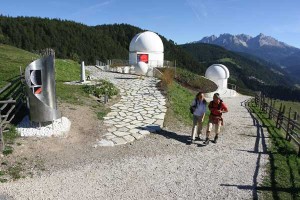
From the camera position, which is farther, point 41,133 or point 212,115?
point 212,115

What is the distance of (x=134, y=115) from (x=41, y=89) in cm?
421

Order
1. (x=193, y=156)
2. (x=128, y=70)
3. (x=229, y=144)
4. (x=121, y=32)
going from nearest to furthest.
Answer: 1. (x=193, y=156)
2. (x=229, y=144)
3. (x=128, y=70)
4. (x=121, y=32)

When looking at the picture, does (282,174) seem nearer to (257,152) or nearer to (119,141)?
(257,152)

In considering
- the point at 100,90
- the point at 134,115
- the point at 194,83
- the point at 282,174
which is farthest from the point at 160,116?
the point at 194,83

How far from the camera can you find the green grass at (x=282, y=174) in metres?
6.86

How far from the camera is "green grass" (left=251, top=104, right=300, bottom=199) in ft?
22.5

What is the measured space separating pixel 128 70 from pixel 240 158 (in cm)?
2024

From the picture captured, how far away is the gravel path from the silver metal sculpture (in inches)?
84.1

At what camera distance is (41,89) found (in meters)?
9.48

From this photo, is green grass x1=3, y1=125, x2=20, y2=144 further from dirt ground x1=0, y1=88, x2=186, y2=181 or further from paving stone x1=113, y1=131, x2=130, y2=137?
paving stone x1=113, y1=131, x2=130, y2=137

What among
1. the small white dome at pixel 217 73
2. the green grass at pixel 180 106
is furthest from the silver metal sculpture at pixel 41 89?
the small white dome at pixel 217 73

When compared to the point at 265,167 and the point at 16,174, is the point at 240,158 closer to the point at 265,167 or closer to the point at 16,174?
the point at 265,167

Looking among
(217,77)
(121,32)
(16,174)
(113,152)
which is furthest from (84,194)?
(121,32)

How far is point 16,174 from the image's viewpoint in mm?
7098
